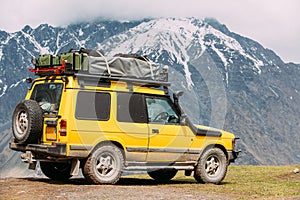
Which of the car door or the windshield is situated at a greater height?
the windshield

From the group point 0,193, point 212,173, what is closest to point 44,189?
point 0,193

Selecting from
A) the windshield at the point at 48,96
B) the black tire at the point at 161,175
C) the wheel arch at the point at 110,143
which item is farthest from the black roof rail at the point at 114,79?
the black tire at the point at 161,175

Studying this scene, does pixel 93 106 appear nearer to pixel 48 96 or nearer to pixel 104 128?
pixel 104 128

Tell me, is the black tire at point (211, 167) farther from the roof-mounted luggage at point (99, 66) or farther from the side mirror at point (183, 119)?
the roof-mounted luggage at point (99, 66)

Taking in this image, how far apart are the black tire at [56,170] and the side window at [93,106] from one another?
270 centimetres

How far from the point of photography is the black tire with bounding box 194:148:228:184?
1659cm

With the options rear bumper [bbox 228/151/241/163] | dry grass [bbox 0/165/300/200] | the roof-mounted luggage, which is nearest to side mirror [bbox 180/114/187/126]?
the roof-mounted luggage

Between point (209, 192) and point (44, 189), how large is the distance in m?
3.95

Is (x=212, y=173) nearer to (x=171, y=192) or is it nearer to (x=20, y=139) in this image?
(x=171, y=192)

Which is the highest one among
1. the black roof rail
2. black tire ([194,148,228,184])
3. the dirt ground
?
the black roof rail

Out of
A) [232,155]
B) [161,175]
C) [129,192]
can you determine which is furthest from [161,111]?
[129,192]

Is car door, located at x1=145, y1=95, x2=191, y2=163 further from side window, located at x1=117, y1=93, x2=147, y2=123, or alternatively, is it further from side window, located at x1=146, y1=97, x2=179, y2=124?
side window, located at x1=117, y1=93, x2=147, y2=123

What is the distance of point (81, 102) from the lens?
14234 millimetres

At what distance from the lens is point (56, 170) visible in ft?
54.6
